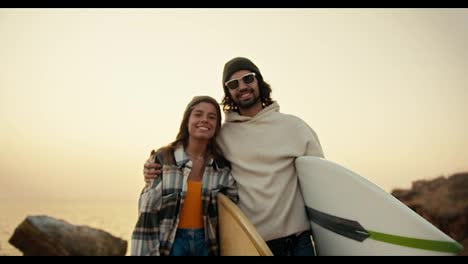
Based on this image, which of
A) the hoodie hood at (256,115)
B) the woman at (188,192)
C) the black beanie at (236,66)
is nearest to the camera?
the woman at (188,192)

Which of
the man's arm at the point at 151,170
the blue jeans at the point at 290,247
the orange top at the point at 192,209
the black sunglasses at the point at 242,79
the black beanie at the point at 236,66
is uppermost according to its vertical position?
the black beanie at the point at 236,66

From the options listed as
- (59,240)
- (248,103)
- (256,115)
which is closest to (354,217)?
(256,115)

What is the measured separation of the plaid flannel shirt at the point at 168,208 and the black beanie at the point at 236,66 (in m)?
0.88

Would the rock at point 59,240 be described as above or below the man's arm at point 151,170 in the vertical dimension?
below

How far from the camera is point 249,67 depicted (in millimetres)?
3211

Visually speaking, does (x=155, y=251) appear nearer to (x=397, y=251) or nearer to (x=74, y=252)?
(x=74, y=252)

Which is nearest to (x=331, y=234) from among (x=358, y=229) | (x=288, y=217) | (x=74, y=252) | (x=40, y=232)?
(x=358, y=229)

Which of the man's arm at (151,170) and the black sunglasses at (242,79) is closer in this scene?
the man's arm at (151,170)

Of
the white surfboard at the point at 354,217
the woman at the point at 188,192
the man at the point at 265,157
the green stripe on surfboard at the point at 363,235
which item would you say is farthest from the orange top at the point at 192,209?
the green stripe on surfboard at the point at 363,235

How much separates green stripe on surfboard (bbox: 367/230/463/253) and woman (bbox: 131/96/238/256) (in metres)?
1.13

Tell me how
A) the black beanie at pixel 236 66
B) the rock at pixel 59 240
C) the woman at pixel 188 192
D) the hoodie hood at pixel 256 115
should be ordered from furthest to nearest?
the black beanie at pixel 236 66 → the hoodie hood at pixel 256 115 → the woman at pixel 188 192 → the rock at pixel 59 240

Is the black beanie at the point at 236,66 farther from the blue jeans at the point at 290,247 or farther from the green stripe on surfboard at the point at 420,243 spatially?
the green stripe on surfboard at the point at 420,243

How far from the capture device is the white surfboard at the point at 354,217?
8.44ft

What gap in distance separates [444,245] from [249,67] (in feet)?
6.56
